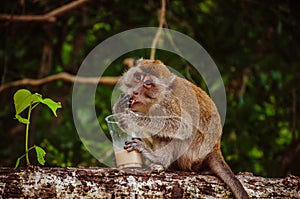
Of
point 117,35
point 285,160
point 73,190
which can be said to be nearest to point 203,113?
point 73,190

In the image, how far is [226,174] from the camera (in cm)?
380

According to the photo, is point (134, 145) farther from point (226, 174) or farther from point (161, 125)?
point (226, 174)

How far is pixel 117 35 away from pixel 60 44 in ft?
2.58

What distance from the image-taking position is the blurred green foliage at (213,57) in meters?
6.58

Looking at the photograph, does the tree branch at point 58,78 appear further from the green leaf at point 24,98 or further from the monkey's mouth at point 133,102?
the green leaf at point 24,98

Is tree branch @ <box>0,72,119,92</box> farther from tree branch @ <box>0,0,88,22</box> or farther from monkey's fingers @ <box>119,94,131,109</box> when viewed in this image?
monkey's fingers @ <box>119,94,131,109</box>

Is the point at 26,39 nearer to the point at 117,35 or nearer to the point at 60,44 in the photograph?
the point at 60,44

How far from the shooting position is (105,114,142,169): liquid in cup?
411 cm

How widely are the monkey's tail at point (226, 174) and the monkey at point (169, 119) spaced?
0.05ft

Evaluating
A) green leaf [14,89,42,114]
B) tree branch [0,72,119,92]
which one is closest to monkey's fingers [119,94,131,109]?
green leaf [14,89,42,114]

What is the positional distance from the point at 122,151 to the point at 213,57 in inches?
132

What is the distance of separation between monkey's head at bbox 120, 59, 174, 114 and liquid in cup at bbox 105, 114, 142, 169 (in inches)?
9.5

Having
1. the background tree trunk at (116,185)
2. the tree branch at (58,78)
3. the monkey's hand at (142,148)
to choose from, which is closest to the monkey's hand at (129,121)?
the monkey's hand at (142,148)

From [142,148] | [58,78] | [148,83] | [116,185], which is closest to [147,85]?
[148,83]
